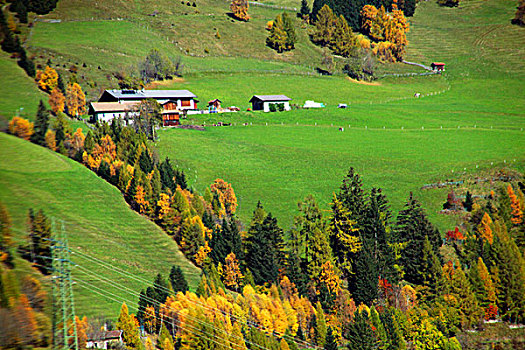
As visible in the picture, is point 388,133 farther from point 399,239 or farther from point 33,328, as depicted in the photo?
point 33,328

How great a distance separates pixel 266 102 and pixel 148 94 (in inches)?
1304

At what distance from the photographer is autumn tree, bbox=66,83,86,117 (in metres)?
145

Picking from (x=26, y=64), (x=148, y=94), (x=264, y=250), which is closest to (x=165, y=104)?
(x=148, y=94)

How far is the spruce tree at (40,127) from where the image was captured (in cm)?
11344

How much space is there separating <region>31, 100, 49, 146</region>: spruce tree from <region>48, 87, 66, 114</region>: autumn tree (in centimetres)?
1186

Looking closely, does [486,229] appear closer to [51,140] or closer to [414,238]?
[414,238]

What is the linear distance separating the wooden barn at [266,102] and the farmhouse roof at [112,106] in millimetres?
41826

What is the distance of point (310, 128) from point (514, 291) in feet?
252

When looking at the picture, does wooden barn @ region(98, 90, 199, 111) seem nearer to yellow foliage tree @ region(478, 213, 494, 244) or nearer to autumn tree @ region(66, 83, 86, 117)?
autumn tree @ region(66, 83, 86, 117)

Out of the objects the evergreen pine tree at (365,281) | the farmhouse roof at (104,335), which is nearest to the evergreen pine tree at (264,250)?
the evergreen pine tree at (365,281)

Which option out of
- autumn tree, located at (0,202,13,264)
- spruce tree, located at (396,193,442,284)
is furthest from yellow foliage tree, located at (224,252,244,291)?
autumn tree, located at (0,202,13,264)

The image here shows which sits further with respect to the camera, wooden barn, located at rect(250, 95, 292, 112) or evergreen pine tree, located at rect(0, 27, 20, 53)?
wooden barn, located at rect(250, 95, 292, 112)

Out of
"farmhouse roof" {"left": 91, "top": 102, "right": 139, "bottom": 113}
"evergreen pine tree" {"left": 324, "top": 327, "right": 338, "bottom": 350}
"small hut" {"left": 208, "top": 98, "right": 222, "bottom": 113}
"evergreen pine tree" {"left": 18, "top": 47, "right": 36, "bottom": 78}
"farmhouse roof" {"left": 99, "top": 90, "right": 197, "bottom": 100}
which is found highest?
"evergreen pine tree" {"left": 18, "top": 47, "right": 36, "bottom": 78}

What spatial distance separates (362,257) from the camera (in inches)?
3664
